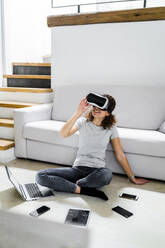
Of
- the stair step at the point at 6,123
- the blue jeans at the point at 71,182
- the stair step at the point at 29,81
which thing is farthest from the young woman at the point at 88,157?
the stair step at the point at 29,81

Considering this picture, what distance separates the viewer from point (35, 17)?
4.74m

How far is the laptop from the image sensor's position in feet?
6.16

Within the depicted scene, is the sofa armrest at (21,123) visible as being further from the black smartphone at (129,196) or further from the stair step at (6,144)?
A: the black smartphone at (129,196)

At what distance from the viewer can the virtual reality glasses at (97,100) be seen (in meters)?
1.89

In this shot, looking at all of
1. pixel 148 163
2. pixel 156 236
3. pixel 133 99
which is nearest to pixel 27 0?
pixel 133 99

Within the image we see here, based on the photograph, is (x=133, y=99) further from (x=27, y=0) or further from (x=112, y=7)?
(x=27, y=0)

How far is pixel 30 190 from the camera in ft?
6.56

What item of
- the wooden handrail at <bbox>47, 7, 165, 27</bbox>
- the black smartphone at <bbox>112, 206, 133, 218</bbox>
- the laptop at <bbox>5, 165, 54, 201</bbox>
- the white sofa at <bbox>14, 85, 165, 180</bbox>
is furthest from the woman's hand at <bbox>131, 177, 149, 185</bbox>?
the wooden handrail at <bbox>47, 7, 165, 27</bbox>

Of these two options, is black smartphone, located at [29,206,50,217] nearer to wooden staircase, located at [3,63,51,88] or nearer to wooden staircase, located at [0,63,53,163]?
wooden staircase, located at [0,63,53,163]

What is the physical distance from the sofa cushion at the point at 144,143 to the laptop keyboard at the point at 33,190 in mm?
751

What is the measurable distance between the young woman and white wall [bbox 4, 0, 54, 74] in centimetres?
316

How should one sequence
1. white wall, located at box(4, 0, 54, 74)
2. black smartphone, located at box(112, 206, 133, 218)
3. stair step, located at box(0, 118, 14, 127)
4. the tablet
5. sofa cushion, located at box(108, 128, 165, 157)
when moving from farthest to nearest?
white wall, located at box(4, 0, 54, 74)
stair step, located at box(0, 118, 14, 127)
sofa cushion, located at box(108, 128, 165, 157)
black smartphone, located at box(112, 206, 133, 218)
the tablet

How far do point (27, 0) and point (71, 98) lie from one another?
8.95 feet

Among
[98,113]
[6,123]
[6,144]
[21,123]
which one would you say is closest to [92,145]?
[98,113]
